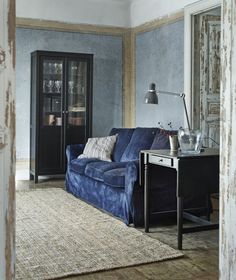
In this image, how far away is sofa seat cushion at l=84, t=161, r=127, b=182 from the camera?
4359mm

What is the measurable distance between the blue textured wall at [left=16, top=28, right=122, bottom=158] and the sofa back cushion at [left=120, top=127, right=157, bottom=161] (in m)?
2.37

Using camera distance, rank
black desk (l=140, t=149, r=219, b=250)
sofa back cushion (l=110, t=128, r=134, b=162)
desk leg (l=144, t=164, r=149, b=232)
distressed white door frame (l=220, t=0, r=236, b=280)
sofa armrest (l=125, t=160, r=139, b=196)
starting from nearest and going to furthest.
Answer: distressed white door frame (l=220, t=0, r=236, b=280), black desk (l=140, t=149, r=219, b=250), desk leg (l=144, t=164, r=149, b=232), sofa armrest (l=125, t=160, r=139, b=196), sofa back cushion (l=110, t=128, r=134, b=162)

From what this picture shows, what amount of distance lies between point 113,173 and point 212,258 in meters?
1.45

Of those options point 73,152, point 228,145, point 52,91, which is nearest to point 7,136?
point 228,145

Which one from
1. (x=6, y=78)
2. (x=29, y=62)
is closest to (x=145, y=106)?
(x=29, y=62)

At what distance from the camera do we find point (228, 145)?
1.93m

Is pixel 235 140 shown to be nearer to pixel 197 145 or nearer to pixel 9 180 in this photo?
pixel 9 180

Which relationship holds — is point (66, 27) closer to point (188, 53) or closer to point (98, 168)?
point (188, 53)

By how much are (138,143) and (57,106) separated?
6.89ft

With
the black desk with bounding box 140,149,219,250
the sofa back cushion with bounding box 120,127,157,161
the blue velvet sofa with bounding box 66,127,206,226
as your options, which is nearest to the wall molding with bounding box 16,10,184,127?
the blue velvet sofa with bounding box 66,127,206,226

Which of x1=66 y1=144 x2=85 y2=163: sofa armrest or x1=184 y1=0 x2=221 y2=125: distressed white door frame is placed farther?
x1=184 y1=0 x2=221 y2=125: distressed white door frame

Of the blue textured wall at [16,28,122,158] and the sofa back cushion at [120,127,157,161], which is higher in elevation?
the blue textured wall at [16,28,122,158]

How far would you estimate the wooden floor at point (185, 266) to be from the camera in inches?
101

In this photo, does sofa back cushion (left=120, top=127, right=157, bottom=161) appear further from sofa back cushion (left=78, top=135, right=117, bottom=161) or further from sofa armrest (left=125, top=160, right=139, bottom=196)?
sofa armrest (left=125, top=160, right=139, bottom=196)
